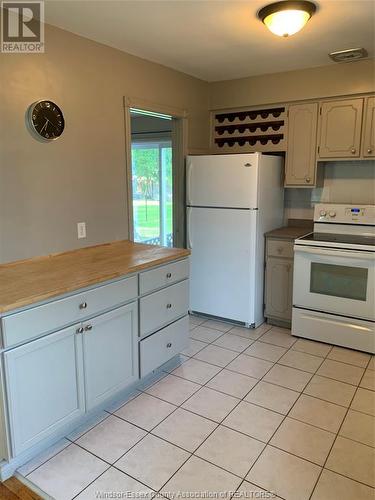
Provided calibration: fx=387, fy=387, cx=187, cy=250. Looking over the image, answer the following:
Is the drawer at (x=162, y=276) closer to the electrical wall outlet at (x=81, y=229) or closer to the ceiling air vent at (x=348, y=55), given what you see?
the electrical wall outlet at (x=81, y=229)

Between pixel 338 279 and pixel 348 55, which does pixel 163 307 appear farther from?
pixel 348 55

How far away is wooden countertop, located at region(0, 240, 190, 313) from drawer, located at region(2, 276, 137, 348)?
0.18 feet

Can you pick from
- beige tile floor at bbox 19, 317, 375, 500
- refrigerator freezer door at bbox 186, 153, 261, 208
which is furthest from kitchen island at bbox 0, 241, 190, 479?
refrigerator freezer door at bbox 186, 153, 261, 208

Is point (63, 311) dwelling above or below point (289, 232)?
below

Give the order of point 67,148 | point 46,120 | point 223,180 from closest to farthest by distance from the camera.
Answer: point 46,120 → point 67,148 → point 223,180

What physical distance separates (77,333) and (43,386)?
0.98 feet

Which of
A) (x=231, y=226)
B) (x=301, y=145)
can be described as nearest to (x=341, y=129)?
(x=301, y=145)

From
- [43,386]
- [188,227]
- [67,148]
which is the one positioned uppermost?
[67,148]

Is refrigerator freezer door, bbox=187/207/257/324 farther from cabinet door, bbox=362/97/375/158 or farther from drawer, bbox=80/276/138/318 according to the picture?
drawer, bbox=80/276/138/318

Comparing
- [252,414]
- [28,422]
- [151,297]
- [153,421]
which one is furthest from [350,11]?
[28,422]

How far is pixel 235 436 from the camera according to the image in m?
2.14

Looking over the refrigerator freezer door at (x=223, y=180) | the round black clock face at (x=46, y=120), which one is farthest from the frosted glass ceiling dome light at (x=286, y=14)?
the round black clock face at (x=46, y=120)

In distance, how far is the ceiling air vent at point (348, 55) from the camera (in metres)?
2.90

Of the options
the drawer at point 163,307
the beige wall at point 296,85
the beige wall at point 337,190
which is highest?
the beige wall at point 296,85
